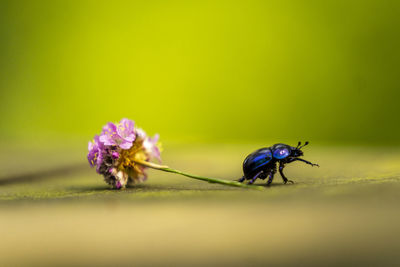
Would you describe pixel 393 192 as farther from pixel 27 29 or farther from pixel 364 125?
pixel 27 29

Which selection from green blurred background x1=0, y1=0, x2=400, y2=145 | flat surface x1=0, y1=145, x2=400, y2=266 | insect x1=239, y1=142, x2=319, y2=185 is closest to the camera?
flat surface x1=0, y1=145, x2=400, y2=266

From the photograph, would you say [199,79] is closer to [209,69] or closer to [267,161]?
[209,69]

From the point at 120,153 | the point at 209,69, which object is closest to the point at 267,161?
the point at 120,153

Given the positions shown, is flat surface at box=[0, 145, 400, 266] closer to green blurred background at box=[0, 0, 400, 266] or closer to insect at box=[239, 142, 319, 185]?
insect at box=[239, 142, 319, 185]

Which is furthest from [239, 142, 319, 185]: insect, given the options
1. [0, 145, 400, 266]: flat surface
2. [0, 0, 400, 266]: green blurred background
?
[0, 0, 400, 266]: green blurred background

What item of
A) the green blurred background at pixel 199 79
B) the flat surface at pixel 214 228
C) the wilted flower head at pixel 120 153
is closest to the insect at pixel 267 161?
the flat surface at pixel 214 228
